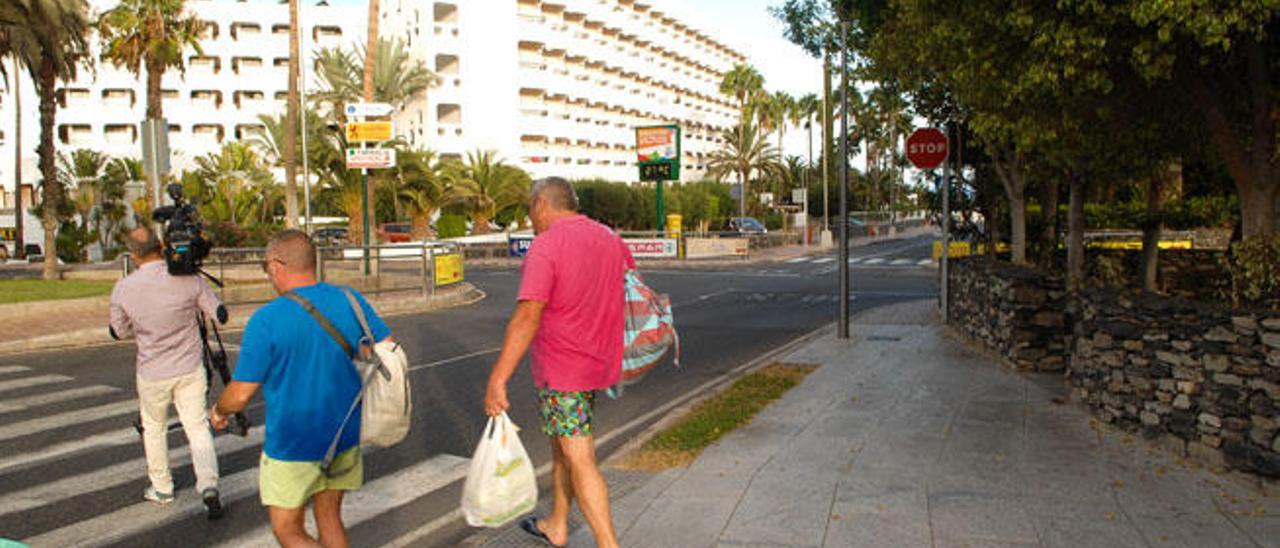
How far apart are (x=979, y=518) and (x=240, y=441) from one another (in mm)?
A: 5742

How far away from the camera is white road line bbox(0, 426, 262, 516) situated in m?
5.88

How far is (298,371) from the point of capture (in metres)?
3.55

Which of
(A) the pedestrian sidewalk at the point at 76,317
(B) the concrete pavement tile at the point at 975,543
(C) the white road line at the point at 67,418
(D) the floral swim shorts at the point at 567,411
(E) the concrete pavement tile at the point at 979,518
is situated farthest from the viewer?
(A) the pedestrian sidewalk at the point at 76,317

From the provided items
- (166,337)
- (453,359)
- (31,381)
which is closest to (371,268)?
(453,359)

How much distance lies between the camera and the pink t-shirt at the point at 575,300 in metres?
4.07

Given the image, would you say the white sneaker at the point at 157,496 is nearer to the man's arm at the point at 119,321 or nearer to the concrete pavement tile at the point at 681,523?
the man's arm at the point at 119,321

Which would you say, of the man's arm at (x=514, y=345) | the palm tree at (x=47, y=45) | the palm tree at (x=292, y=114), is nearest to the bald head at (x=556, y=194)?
the man's arm at (x=514, y=345)

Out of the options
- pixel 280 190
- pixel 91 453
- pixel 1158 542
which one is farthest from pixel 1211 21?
pixel 280 190

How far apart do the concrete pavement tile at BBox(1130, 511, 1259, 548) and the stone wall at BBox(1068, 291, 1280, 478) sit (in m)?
0.73

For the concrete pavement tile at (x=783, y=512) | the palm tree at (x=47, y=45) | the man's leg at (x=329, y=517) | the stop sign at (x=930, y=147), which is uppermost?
the palm tree at (x=47, y=45)

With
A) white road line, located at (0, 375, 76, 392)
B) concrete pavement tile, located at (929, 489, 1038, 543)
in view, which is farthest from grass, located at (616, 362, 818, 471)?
white road line, located at (0, 375, 76, 392)

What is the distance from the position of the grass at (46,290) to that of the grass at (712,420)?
13.7 m

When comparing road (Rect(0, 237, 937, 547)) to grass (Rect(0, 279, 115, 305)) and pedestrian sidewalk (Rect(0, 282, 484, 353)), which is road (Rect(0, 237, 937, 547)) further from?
grass (Rect(0, 279, 115, 305))

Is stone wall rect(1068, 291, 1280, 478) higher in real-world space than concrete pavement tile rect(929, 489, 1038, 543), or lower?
higher
